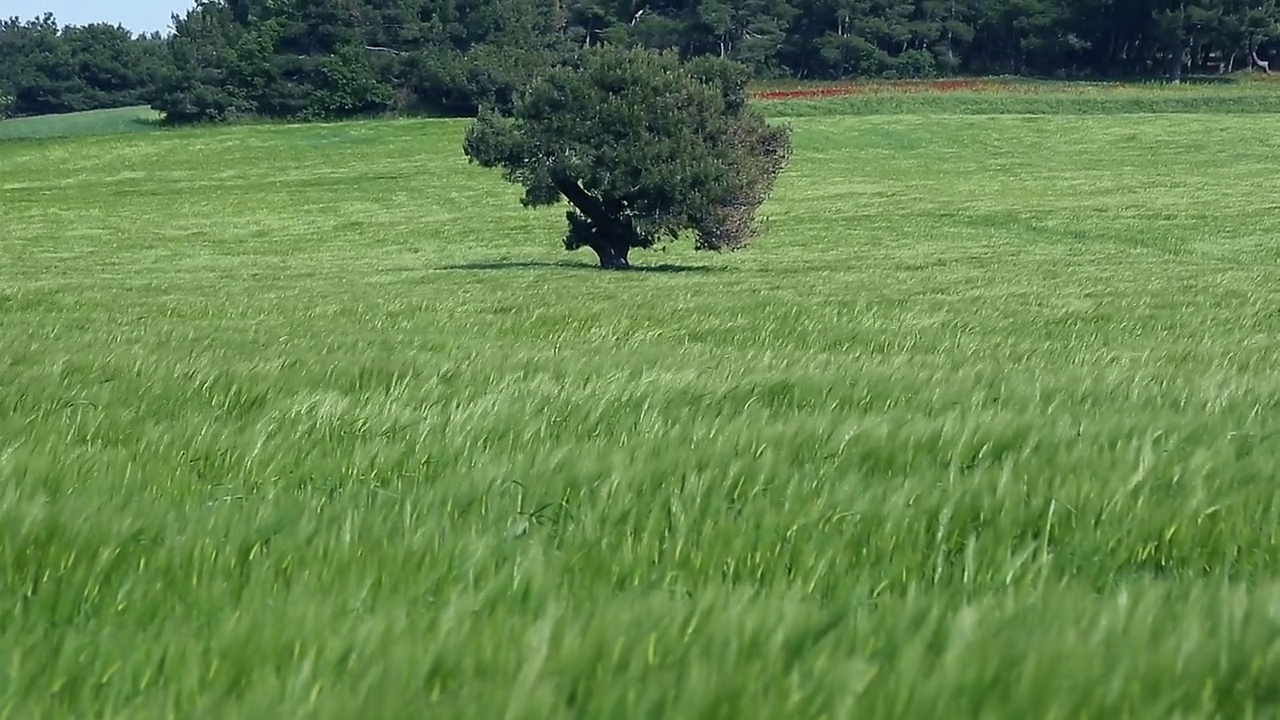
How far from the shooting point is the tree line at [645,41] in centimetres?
8906

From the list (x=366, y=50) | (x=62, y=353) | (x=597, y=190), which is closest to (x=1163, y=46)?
(x=366, y=50)

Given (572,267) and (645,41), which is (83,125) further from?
(572,267)

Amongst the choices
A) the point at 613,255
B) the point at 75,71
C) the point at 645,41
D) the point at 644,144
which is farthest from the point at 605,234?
the point at 75,71

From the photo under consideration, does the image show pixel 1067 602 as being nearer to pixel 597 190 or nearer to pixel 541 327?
pixel 541 327

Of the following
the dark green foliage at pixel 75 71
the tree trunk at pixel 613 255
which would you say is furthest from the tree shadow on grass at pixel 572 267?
the dark green foliage at pixel 75 71

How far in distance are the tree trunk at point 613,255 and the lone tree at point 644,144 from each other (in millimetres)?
814

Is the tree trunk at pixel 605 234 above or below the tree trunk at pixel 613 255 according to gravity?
above

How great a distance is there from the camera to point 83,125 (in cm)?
9738

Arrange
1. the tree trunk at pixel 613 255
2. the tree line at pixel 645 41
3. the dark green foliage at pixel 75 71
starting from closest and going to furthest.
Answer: the tree trunk at pixel 613 255 → the tree line at pixel 645 41 → the dark green foliage at pixel 75 71

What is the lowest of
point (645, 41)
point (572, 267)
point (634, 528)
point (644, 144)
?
point (645, 41)

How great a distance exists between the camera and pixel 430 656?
2346 mm

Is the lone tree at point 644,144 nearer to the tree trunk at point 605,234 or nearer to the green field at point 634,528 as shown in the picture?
the tree trunk at point 605,234

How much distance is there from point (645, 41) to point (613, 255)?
267ft

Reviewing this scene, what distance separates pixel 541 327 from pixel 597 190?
1373cm
